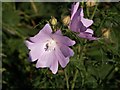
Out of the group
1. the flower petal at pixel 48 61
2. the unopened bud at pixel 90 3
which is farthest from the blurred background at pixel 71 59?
the flower petal at pixel 48 61

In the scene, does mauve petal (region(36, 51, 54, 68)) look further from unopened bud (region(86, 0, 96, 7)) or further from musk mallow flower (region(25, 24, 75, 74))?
unopened bud (region(86, 0, 96, 7))

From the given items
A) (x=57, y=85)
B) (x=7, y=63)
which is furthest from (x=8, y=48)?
(x=57, y=85)

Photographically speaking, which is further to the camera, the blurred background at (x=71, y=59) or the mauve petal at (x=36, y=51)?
the blurred background at (x=71, y=59)

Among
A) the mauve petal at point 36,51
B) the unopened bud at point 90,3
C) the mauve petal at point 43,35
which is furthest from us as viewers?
the unopened bud at point 90,3

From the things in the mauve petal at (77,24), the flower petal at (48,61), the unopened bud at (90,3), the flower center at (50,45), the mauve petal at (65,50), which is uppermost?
the unopened bud at (90,3)

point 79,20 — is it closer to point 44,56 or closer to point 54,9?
point 44,56

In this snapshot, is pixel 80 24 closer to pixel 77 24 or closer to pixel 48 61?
pixel 77 24

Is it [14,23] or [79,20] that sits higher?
[14,23]

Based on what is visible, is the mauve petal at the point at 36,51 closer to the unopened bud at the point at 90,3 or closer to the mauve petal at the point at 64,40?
the mauve petal at the point at 64,40
